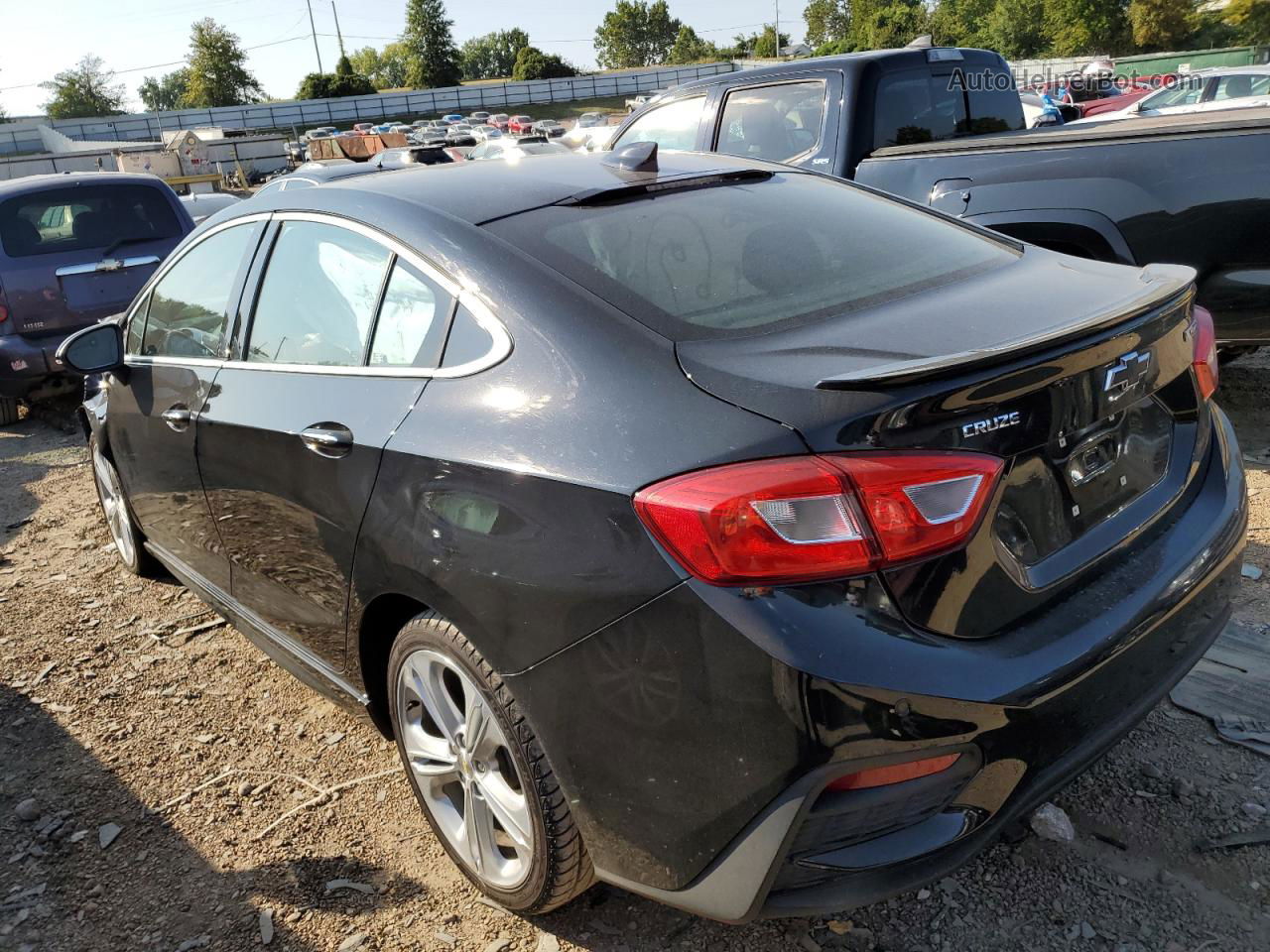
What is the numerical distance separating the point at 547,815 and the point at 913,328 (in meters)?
1.24

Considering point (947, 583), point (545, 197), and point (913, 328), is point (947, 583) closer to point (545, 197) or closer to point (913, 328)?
point (913, 328)

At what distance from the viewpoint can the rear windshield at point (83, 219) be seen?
7.38 m

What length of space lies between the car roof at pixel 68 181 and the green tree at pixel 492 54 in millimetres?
133839

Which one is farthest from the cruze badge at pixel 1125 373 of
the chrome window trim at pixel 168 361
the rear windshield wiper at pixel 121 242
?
the rear windshield wiper at pixel 121 242

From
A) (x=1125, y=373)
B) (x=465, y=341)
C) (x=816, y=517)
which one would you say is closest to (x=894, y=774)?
(x=816, y=517)

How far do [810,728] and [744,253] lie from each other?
49.3 inches

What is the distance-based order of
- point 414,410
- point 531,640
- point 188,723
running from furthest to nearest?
point 188,723 < point 414,410 < point 531,640

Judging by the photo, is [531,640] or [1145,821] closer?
[531,640]

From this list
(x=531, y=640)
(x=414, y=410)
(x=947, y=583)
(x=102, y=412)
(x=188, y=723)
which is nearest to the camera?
(x=947, y=583)

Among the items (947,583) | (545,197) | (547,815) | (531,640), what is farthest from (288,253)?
(947,583)

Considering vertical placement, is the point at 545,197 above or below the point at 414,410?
above

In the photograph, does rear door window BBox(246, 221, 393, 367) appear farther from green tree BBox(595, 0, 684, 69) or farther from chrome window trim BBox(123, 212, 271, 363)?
green tree BBox(595, 0, 684, 69)

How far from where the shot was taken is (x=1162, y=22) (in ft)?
192

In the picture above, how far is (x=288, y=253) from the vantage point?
2949 mm
